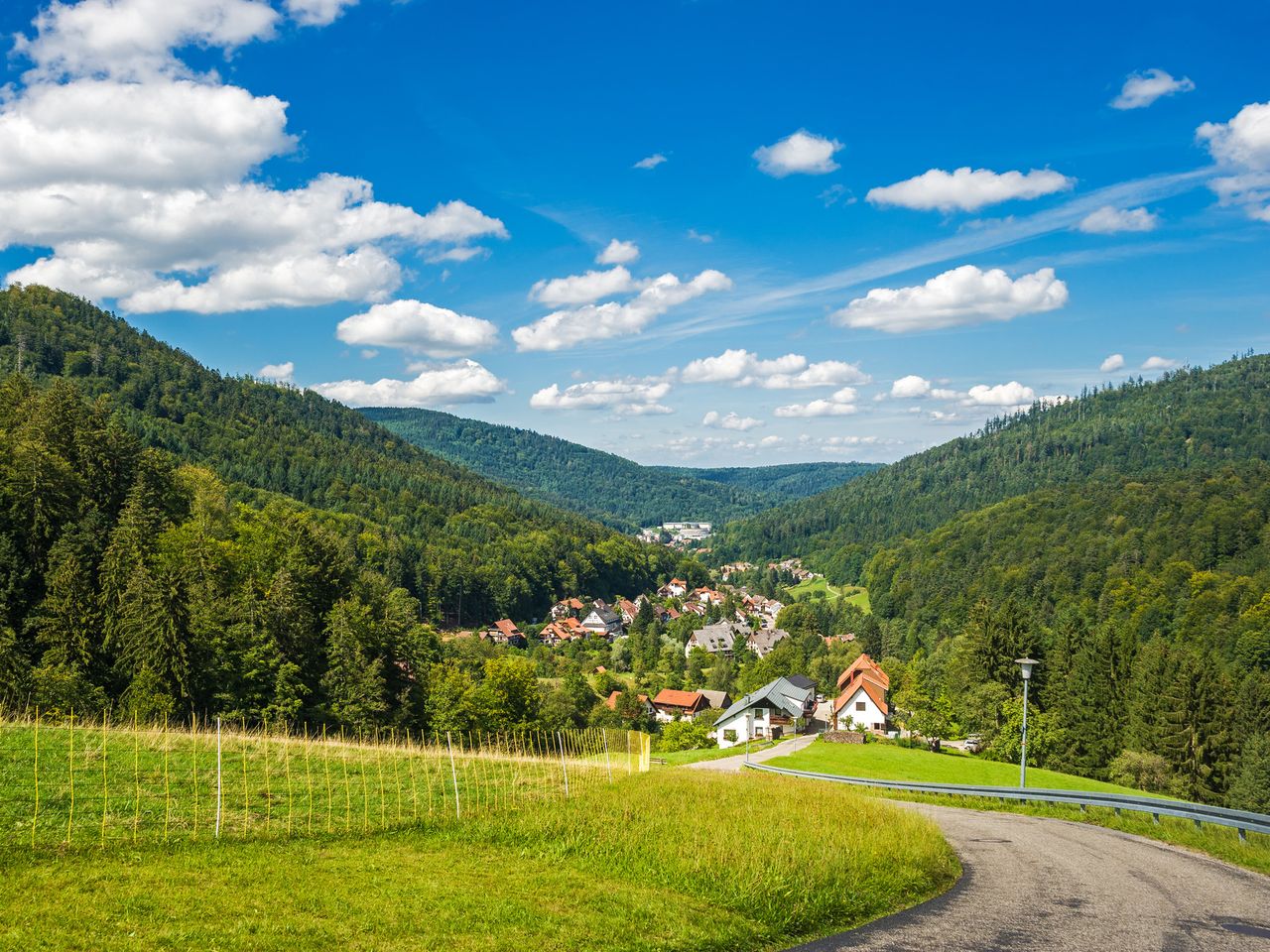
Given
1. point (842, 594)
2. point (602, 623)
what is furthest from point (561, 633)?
point (842, 594)

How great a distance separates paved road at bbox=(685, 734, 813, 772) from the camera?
34.6 metres

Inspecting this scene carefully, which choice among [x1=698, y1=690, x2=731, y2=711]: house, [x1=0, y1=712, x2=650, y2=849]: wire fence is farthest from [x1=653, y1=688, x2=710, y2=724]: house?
[x1=0, y1=712, x2=650, y2=849]: wire fence

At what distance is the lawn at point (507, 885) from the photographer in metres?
8.14

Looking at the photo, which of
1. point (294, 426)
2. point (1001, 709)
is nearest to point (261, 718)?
point (1001, 709)

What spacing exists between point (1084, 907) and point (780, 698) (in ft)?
196

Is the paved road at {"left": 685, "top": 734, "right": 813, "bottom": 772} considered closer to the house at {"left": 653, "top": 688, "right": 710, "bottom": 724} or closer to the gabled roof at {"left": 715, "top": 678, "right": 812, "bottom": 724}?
the gabled roof at {"left": 715, "top": 678, "right": 812, "bottom": 724}

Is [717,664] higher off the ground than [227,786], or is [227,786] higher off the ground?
[227,786]

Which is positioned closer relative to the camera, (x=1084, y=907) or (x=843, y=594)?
(x=1084, y=907)

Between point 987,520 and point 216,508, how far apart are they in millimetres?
149510

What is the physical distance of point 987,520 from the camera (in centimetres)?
16225

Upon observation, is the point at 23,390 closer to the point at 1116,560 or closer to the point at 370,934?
the point at 370,934

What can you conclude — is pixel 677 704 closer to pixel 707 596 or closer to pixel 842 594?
pixel 707 596

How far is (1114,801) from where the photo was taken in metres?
17.7

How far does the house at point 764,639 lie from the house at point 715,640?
2068mm
